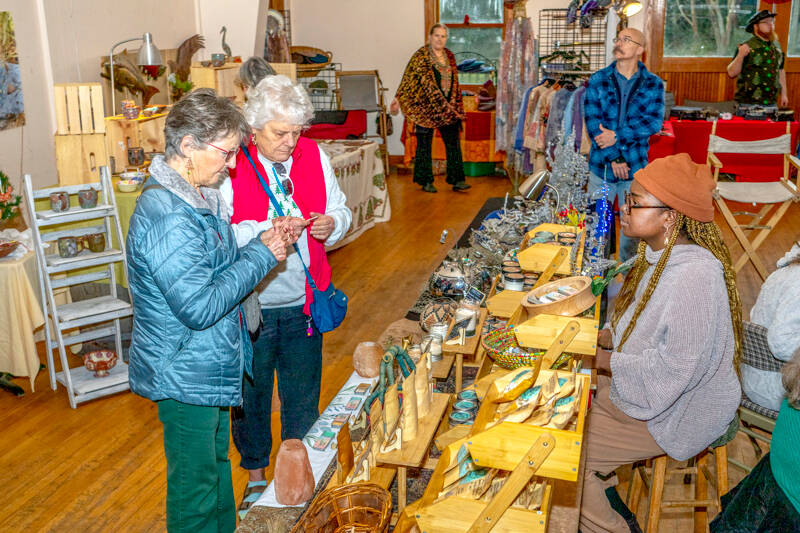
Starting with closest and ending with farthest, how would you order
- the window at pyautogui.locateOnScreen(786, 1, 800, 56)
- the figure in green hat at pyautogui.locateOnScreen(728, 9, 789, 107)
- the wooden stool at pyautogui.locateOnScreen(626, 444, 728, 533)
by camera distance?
the wooden stool at pyautogui.locateOnScreen(626, 444, 728, 533) < the figure in green hat at pyautogui.locateOnScreen(728, 9, 789, 107) < the window at pyautogui.locateOnScreen(786, 1, 800, 56)

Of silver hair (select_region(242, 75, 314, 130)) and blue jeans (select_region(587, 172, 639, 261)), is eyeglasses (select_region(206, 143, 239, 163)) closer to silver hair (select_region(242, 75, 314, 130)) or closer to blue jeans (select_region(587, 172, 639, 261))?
silver hair (select_region(242, 75, 314, 130))

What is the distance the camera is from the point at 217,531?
231cm

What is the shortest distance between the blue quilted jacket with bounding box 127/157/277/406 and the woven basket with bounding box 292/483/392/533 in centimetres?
55

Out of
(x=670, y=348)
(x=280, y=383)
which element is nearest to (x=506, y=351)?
(x=670, y=348)

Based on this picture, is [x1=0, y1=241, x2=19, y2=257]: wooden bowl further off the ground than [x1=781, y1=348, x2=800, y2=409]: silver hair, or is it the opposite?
[x1=781, y1=348, x2=800, y2=409]: silver hair

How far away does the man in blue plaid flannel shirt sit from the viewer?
5066mm

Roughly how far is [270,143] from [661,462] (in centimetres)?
160

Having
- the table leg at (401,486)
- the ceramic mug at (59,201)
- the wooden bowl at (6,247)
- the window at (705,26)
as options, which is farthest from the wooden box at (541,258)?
the window at (705,26)

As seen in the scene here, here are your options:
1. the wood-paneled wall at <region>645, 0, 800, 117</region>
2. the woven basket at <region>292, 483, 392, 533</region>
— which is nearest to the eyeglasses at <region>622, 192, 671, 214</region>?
the woven basket at <region>292, 483, 392, 533</region>

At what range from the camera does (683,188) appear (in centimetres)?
227

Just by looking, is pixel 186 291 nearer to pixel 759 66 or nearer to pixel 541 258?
pixel 541 258

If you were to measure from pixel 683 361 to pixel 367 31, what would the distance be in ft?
29.6

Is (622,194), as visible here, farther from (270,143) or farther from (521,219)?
(270,143)

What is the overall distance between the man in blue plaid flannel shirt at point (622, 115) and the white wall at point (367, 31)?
5.44 metres
